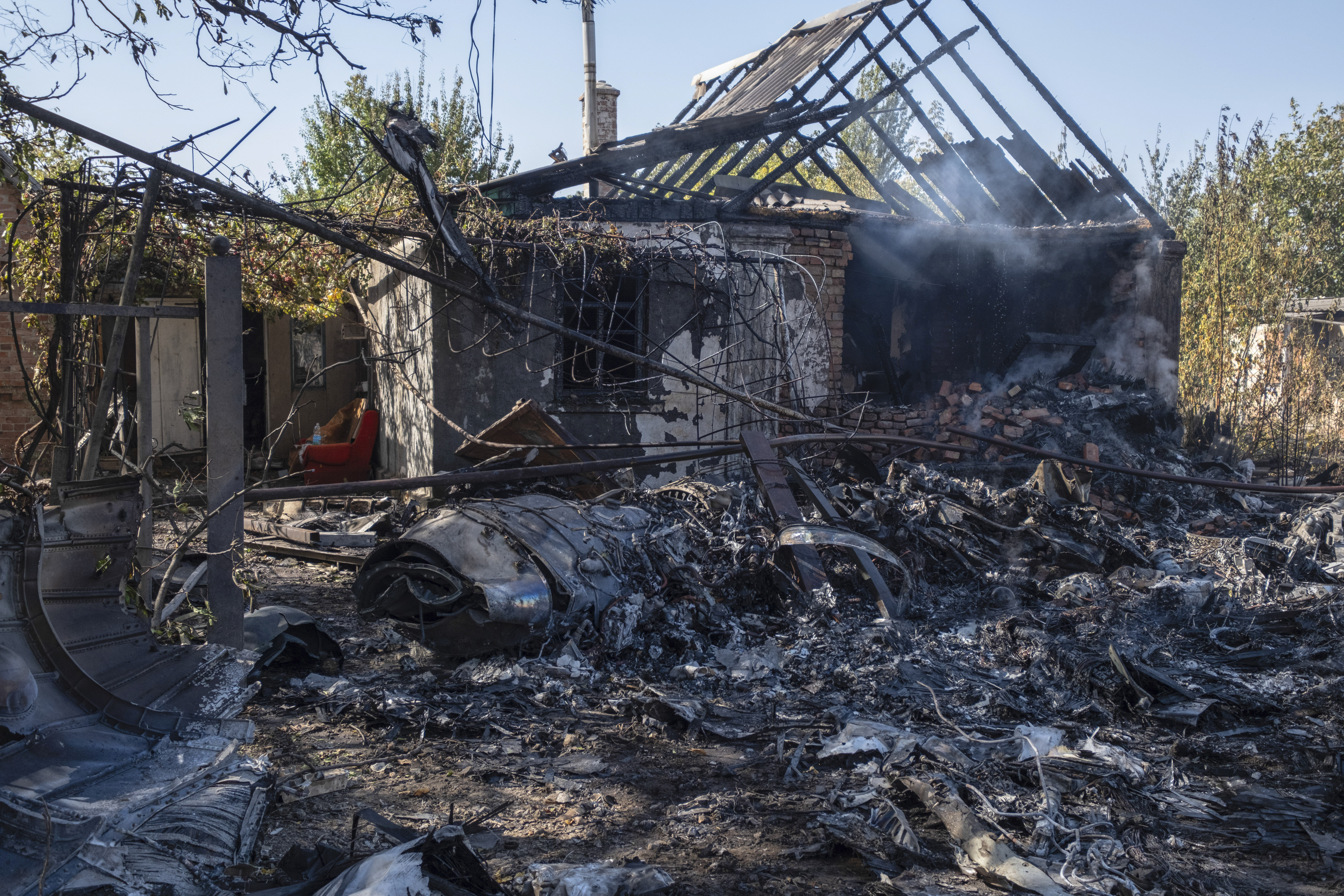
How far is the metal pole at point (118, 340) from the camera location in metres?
4.33

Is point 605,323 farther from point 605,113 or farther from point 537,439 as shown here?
point 605,113

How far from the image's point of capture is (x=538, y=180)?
9.14m

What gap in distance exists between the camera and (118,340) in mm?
4406

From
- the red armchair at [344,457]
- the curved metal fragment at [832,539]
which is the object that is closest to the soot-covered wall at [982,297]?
the curved metal fragment at [832,539]

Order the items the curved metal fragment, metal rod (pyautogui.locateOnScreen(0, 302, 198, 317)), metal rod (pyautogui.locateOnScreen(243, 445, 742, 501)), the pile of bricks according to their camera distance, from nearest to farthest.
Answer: metal rod (pyautogui.locateOnScreen(0, 302, 198, 317)) → metal rod (pyautogui.locateOnScreen(243, 445, 742, 501)) → the curved metal fragment → the pile of bricks

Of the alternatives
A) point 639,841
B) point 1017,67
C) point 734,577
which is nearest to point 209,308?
point 639,841

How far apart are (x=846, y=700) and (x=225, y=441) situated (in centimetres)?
348

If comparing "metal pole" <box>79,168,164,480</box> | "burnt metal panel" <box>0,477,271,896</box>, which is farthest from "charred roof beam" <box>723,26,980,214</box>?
"burnt metal panel" <box>0,477,271,896</box>

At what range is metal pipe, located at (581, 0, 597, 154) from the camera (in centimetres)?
1531

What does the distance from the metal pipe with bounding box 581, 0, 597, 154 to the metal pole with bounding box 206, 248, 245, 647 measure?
39.2ft

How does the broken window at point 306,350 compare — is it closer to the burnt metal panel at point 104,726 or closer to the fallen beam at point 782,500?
the fallen beam at point 782,500

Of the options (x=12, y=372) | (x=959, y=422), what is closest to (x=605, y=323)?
(x=959, y=422)

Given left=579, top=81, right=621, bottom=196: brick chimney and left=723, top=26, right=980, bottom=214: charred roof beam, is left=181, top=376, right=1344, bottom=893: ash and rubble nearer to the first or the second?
left=723, top=26, right=980, bottom=214: charred roof beam

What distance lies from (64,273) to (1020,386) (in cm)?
1020
